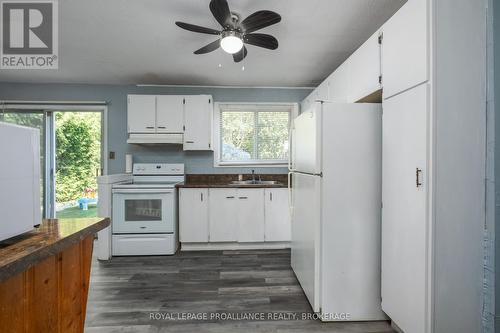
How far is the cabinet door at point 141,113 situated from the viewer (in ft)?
11.5

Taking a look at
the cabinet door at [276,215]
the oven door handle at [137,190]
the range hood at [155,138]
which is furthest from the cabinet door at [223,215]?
the range hood at [155,138]

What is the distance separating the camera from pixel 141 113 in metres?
3.52

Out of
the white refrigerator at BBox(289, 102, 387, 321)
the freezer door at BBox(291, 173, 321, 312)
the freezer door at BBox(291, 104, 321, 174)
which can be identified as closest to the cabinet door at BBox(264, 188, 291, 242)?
the freezer door at BBox(291, 173, 321, 312)

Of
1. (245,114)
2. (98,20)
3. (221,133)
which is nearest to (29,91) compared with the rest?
(98,20)

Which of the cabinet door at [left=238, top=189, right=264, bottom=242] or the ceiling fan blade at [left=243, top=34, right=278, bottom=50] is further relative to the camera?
the cabinet door at [left=238, top=189, right=264, bottom=242]

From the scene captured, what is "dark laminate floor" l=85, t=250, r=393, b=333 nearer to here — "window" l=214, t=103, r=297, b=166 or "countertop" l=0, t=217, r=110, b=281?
"countertop" l=0, t=217, r=110, b=281

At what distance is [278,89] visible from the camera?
13.1 ft

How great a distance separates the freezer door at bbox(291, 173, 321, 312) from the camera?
184 centimetres

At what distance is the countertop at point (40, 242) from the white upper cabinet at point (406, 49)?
5.99ft

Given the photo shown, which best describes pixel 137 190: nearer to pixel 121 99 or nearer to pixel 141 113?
pixel 141 113

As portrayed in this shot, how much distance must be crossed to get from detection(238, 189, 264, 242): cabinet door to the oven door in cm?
91

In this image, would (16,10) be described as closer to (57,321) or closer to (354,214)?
(57,321)

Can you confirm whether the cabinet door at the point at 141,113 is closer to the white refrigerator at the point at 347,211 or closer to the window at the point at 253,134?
the window at the point at 253,134

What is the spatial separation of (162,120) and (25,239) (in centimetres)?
291
